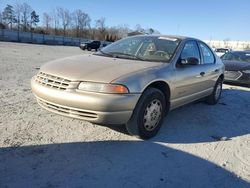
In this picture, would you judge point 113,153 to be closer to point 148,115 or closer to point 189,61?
point 148,115

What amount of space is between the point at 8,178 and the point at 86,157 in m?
0.94

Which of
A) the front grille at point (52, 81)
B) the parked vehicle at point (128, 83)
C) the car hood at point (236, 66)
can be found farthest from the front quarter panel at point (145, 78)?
the car hood at point (236, 66)

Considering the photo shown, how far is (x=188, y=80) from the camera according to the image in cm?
520

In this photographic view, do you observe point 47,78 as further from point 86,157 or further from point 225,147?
point 225,147

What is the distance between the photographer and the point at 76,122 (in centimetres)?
479

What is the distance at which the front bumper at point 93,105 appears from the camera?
12.4 feet

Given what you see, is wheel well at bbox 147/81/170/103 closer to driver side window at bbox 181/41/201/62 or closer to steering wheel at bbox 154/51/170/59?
steering wheel at bbox 154/51/170/59

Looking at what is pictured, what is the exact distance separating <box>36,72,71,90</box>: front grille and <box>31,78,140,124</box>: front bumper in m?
0.06

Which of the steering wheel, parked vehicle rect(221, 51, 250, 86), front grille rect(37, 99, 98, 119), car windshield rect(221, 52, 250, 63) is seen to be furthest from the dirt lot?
car windshield rect(221, 52, 250, 63)

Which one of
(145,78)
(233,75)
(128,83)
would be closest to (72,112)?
(128,83)

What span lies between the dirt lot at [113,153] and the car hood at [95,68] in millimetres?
886

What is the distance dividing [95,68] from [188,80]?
71.8 inches

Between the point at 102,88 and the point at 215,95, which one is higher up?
the point at 102,88

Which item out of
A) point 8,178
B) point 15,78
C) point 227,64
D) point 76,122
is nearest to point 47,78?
point 76,122
